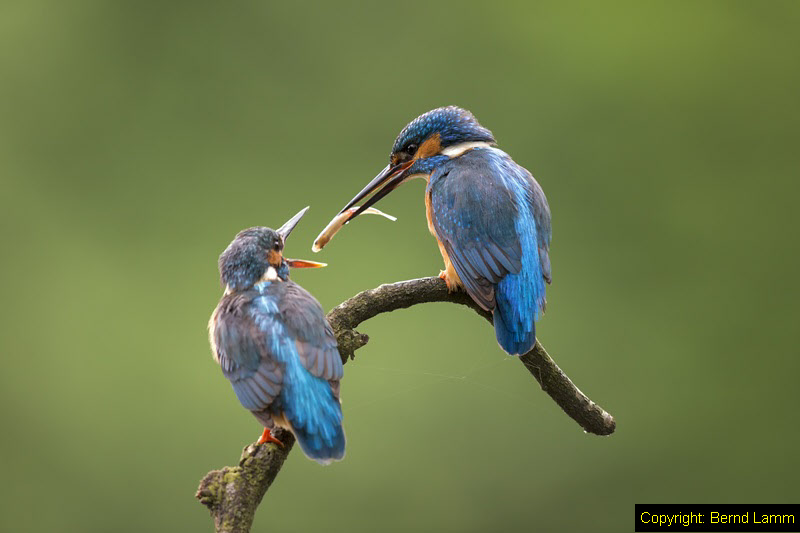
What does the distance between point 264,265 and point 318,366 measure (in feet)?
1.03

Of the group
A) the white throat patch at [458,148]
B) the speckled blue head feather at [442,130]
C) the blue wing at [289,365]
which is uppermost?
the speckled blue head feather at [442,130]

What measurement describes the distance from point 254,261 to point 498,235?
0.59 metres

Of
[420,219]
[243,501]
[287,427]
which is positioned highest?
[420,219]

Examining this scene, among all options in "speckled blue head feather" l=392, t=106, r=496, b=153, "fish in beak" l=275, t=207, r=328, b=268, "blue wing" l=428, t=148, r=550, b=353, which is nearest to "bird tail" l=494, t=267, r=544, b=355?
"blue wing" l=428, t=148, r=550, b=353

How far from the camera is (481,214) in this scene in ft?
7.32

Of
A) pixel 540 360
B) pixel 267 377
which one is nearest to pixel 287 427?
pixel 267 377

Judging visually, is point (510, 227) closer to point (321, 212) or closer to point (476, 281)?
point (476, 281)

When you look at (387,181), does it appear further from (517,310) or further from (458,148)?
(517,310)

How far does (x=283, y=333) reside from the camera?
1.69 metres

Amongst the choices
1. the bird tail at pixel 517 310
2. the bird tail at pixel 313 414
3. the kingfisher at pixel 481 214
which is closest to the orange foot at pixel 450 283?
the kingfisher at pixel 481 214

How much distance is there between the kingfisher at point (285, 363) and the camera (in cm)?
160

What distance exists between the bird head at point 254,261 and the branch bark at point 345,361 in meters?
0.15

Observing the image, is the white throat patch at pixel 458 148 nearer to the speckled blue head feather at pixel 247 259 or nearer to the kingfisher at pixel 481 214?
the kingfisher at pixel 481 214

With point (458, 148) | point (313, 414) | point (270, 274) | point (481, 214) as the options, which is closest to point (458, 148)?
point (458, 148)
